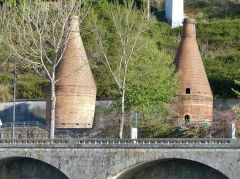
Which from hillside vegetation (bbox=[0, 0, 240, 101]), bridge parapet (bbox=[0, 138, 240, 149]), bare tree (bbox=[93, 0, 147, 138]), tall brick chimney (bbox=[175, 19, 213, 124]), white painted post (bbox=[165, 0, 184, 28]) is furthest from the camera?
white painted post (bbox=[165, 0, 184, 28])

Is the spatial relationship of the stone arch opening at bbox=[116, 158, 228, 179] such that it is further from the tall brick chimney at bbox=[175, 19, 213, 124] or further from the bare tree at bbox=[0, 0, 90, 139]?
the tall brick chimney at bbox=[175, 19, 213, 124]

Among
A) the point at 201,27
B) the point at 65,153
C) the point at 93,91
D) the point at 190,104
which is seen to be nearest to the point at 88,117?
the point at 93,91

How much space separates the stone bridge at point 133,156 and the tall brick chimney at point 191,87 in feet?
25.3

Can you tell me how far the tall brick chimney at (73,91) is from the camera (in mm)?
34219

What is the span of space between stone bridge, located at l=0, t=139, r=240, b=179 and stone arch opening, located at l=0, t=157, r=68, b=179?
0.29 metres

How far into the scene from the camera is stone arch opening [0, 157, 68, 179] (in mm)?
28656

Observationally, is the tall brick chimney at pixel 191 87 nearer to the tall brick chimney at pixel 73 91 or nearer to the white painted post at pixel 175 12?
the tall brick chimney at pixel 73 91

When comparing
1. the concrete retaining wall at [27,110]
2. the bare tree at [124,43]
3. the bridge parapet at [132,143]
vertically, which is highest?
the bare tree at [124,43]

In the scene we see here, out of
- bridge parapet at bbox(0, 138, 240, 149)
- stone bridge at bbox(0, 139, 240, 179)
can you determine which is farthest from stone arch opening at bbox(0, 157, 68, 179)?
bridge parapet at bbox(0, 138, 240, 149)

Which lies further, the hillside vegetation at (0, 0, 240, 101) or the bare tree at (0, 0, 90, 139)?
the hillside vegetation at (0, 0, 240, 101)

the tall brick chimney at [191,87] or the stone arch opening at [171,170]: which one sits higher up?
the tall brick chimney at [191,87]

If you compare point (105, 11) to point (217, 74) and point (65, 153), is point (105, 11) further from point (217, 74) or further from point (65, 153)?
point (65, 153)

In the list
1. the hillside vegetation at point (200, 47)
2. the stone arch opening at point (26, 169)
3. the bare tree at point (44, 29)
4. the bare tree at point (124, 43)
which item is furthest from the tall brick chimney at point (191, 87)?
the stone arch opening at point (26, 169)

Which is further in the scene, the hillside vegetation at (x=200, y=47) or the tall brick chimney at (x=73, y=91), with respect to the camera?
the hillside vegetation at (x=200, y=47)
